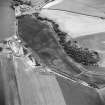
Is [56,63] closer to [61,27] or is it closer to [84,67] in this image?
[84,67]

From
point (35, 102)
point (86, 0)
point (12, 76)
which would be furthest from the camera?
point (86, 0)

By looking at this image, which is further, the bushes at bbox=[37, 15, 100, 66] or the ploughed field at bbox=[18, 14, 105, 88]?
the bushes at bbox=[37, 15, 100, 66]

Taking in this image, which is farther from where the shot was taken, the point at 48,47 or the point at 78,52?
the point at 48,47

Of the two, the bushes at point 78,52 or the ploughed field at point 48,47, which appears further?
the bushes at point 78,52

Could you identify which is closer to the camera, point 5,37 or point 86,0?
point 5,37

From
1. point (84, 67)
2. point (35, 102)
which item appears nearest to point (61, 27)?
point (84, 67)

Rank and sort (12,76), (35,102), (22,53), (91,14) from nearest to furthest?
(35,102)
(12,76)
(22,53)
(91,14)

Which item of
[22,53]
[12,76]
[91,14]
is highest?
[91,14]

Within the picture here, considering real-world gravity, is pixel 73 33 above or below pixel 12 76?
above
